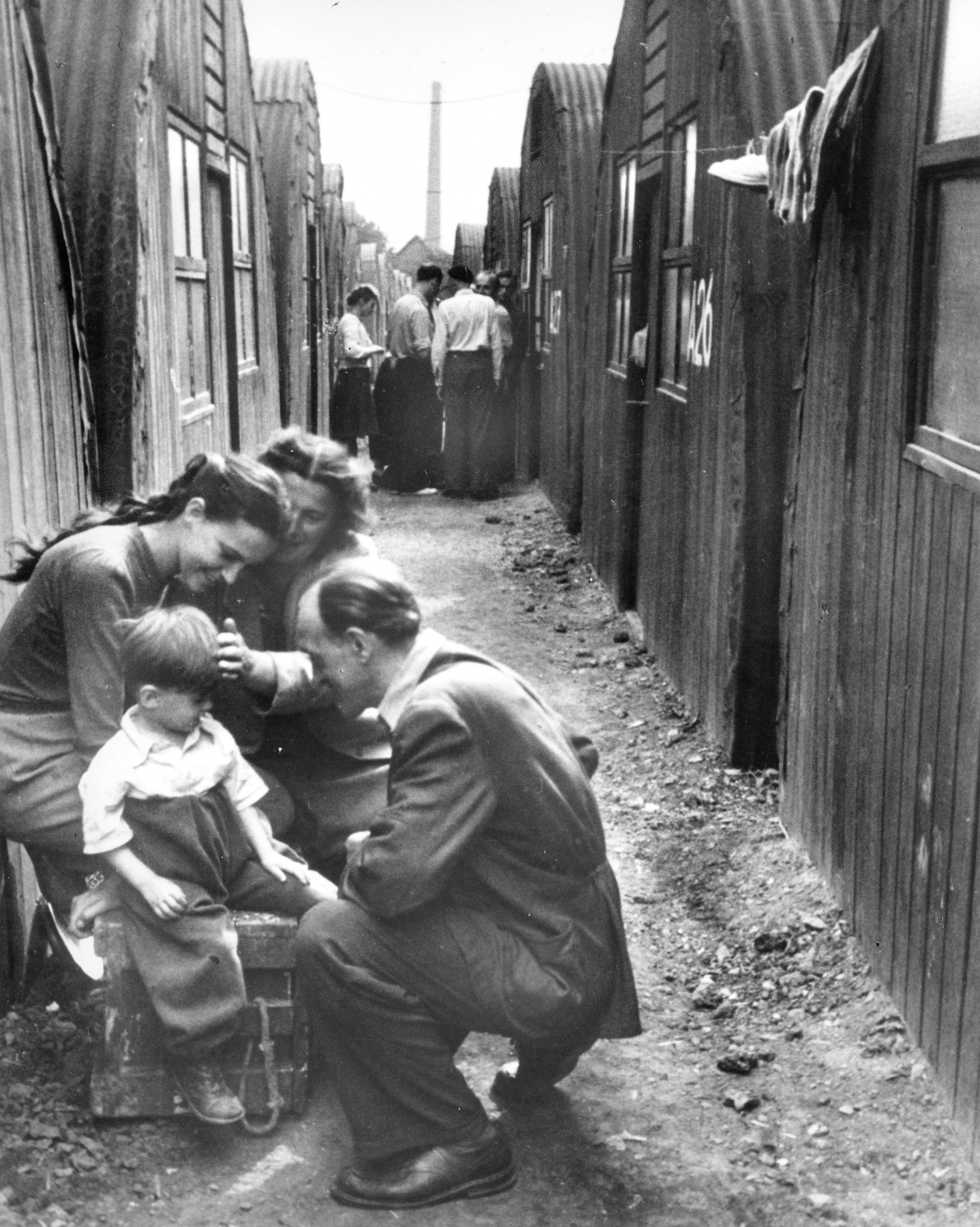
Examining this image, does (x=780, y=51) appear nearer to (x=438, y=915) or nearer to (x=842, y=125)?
(x=842, y=125)

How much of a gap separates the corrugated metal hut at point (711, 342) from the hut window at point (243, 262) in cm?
248

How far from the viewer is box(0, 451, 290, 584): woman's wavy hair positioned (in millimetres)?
3545

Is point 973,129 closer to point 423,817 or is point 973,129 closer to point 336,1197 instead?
point 423,817

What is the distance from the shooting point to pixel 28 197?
14.5ft

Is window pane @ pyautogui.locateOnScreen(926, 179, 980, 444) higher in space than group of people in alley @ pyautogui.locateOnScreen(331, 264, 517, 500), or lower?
higher

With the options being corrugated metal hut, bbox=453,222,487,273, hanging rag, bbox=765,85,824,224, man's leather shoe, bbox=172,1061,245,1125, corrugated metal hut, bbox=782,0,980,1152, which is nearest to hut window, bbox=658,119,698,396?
hanging rag, bbox=765,85,824,224

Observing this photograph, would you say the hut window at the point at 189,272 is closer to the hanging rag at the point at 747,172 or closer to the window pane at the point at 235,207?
the window pane at the point at 235,207

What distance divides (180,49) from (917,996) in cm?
559

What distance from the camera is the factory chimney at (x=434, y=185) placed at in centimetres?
7462

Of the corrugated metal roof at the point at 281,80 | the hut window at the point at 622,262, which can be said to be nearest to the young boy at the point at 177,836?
the hut window at the point at 622,262

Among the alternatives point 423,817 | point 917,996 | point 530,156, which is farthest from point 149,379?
point 530,156

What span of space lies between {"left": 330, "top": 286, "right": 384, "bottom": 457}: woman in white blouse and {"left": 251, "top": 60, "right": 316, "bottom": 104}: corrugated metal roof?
6.62 ft

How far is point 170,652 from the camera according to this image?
314 cm

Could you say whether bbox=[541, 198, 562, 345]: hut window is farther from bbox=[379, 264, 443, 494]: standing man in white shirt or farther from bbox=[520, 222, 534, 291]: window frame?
bbox=[379, 264, 443, 494]: standing man in white shirt
